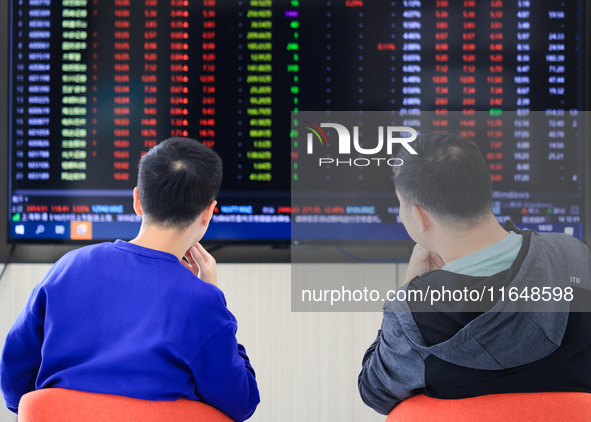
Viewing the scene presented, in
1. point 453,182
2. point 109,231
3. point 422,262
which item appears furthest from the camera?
point 109,231

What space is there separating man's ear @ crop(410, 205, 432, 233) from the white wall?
2.43ft

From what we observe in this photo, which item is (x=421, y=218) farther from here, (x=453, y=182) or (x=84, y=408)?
(x=84, y=408)

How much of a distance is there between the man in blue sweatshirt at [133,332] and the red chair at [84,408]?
0.02m

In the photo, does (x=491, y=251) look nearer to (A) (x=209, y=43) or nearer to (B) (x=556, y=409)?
(B) (x=556, y=409)

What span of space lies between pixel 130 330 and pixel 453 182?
83 centimetres

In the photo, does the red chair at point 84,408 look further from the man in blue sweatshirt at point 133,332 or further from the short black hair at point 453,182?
the short black hair at point 453,182

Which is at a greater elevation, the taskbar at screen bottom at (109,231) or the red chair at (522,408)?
the taskbar at screen bottom at (109,231)

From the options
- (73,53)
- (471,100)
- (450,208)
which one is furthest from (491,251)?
(73,53)

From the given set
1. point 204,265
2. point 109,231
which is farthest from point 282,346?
point 109,231

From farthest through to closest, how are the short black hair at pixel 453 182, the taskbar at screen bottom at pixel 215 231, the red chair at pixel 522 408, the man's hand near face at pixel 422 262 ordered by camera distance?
1. the taskbar at screen bottom at pixel 215 231
2. the man's hand near face at pixel 422 262
3. the short black hair at pixel 453 182
4. the red chair at pixel 522 408

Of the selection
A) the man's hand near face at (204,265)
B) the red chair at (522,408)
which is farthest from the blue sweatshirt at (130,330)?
the red chair at (522,408)

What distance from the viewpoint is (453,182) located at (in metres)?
1.35

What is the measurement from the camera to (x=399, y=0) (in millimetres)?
2092

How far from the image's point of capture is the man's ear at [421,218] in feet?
4.63
